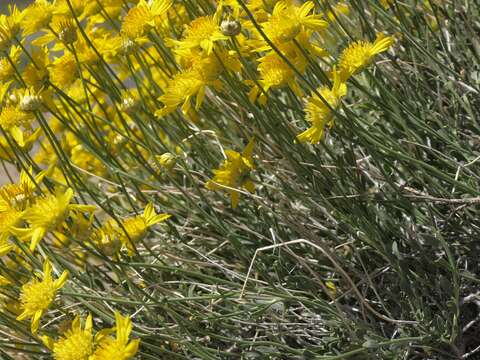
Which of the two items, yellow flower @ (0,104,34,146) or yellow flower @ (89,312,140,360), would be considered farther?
yellow flower @ (0,104,34,146)

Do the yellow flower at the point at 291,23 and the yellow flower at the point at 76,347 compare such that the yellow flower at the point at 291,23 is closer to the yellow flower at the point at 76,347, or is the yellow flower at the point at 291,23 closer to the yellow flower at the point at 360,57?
the yellow flower at the point at 360,57

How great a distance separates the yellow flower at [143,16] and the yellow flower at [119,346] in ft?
2.53

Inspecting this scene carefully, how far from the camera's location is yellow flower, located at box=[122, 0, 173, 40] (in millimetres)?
1915

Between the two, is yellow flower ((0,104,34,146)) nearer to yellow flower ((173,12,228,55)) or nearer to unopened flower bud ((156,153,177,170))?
unopened flower bud ((156,153,177,170))

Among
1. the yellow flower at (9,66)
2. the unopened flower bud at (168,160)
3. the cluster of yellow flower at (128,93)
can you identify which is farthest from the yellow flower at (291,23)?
the yellow flower at (9,66)

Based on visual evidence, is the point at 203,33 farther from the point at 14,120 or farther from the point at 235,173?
the point at 14,120

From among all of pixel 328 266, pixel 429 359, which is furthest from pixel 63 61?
pixel 429 359

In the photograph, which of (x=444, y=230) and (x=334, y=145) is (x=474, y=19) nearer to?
(x=334, y=145)

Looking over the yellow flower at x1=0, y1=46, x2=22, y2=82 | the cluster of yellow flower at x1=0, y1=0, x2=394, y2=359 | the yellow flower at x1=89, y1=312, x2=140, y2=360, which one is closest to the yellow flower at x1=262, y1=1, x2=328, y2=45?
the cluster of yellow flower at x1=0, y1=0, x2=394, y2=359

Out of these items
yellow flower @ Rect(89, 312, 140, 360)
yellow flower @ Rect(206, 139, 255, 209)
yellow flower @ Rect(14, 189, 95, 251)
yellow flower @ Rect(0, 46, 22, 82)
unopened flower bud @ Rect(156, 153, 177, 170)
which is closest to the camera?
yellow flower @ Rect(89, 312, 140, 360)

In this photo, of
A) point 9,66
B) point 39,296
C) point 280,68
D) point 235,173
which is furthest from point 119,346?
point 9,66

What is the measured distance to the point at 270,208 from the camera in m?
1.87

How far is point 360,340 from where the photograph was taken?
68.0 inches

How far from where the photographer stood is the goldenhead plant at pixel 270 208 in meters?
1.66
